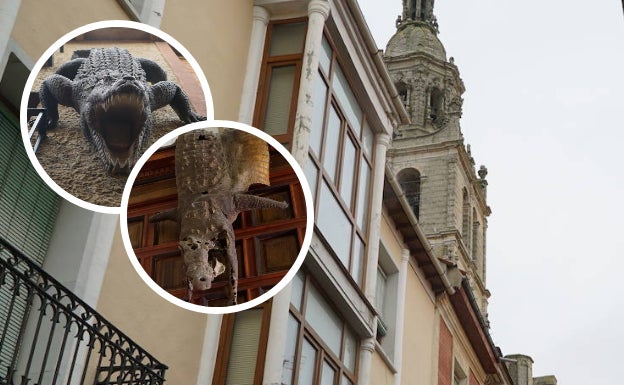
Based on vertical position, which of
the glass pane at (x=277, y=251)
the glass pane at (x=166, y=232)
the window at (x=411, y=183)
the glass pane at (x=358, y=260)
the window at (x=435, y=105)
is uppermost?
the window at (x=435, y=105)

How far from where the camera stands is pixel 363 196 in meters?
14.1

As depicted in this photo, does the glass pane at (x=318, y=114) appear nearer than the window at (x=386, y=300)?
Yes

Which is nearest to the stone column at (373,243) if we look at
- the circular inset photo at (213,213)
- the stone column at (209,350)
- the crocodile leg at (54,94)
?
the stone column at (209,350)

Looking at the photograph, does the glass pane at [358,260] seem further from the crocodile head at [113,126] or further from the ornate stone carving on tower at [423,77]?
the ornate stone carving on tower at [423,77]

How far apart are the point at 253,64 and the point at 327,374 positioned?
A: 145 inches

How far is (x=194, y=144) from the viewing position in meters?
8.26

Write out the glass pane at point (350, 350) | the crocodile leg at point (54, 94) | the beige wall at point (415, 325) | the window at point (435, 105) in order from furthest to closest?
the window at point (435, 105), the beige wall at point (415, 325), the glass pane at point (350, 350), the crocodile leg at point (54, 94)

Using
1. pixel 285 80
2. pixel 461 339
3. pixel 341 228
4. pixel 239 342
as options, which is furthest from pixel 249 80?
pixel 461 339

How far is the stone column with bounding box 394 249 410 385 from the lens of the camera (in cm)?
1680

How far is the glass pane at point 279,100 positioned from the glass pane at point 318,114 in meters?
0.32

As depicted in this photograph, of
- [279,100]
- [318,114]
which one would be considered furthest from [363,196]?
[279,100]

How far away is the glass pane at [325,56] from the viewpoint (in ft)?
42.7

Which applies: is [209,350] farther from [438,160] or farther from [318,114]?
[438,160]

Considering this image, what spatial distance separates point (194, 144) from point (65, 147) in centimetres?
103
